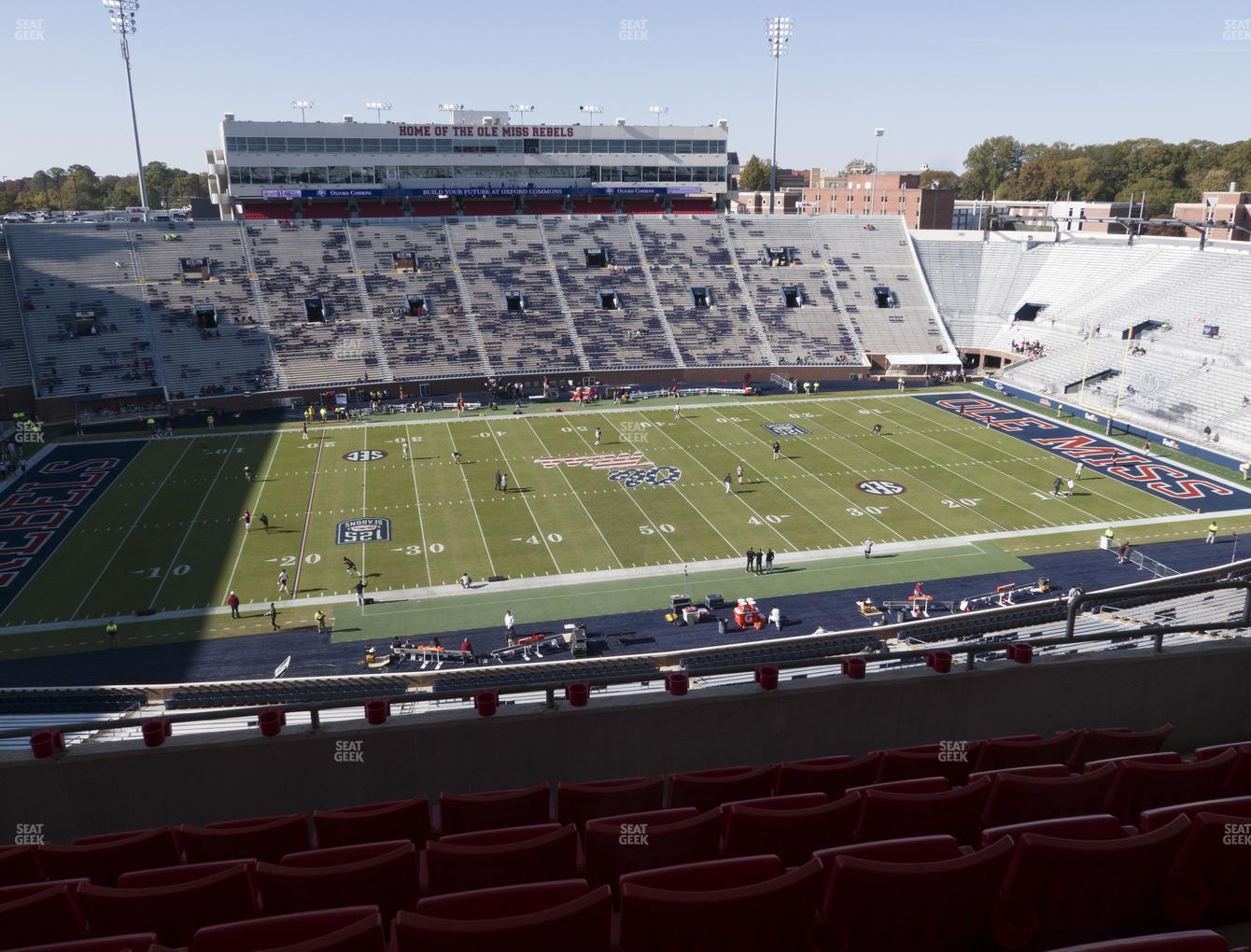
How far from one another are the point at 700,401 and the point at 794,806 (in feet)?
162

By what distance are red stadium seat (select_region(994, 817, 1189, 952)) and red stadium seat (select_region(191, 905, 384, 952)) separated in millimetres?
3059

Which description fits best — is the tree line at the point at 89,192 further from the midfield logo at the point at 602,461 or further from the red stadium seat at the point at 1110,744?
the red stadium seat at the point at 1110,744

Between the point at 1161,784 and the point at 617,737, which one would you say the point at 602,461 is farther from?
the point at 1161,784

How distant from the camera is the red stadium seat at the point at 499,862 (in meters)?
4.71

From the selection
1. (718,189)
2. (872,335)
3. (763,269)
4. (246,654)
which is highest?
(718,189)

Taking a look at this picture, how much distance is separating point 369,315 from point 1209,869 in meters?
58.7

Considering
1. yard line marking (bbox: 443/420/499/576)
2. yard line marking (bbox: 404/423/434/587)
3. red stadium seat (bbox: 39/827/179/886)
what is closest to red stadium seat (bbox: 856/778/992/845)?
red stadium seat (bbox: 39/827/179/886)

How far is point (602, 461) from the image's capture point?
1647 inches

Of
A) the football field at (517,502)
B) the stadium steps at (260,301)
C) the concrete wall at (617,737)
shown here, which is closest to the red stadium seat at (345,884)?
the concrete wall at (617,737)

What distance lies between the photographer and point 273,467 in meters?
40.8

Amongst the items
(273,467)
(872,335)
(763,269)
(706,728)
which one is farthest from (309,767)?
(763,269)

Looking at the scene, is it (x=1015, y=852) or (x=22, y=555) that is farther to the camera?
(x=22, y=555)

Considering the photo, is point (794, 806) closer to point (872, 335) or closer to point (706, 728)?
point (706, 728)

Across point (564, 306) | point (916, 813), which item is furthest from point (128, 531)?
point (916, 813)
